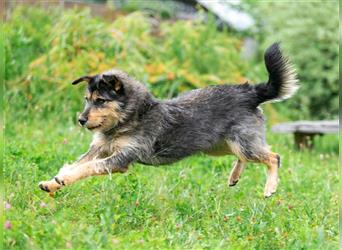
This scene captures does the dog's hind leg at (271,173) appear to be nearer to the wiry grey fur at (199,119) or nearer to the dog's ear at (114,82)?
the wiry grey fur at (199,119)

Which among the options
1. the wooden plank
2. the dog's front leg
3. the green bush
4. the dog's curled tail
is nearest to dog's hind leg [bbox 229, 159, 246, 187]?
the dog's curled tail

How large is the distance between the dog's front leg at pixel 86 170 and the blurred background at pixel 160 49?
13.1 ft

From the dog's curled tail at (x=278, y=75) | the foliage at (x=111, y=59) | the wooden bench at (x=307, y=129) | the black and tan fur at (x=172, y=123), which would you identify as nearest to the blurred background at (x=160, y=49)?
the foliage at (x=111, y=59)

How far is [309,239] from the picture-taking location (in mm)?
4660

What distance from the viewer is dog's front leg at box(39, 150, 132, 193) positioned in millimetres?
5262

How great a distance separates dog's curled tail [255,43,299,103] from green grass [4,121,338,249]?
3.27 ft

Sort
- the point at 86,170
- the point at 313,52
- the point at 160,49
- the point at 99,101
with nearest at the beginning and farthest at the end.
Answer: the point at 86,170, the point at 99,101, the point at 160,49, the point at 313,52

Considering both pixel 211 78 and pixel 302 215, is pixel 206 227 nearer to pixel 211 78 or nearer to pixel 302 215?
pixel 302 215

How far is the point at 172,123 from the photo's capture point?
6.02 meters

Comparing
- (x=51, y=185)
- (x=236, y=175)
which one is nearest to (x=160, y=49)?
(x=236, y=175)

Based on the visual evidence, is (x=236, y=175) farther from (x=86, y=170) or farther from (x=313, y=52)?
(x=313, y=52)

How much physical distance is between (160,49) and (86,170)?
7008mm

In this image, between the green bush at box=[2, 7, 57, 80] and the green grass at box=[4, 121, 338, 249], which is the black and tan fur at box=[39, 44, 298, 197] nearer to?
the green grass at box=[4, 121, 338, 249]

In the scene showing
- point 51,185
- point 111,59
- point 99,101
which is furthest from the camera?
point 111,59
